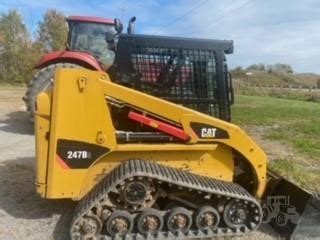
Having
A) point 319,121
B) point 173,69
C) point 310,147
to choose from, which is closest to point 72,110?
point 173,69

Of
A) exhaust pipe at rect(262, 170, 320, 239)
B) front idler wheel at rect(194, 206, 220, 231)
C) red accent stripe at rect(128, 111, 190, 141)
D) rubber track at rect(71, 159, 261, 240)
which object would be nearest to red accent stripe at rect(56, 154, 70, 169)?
rubber track at rect(71, 159, 261, 240)

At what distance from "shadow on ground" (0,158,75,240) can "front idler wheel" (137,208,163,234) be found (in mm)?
724

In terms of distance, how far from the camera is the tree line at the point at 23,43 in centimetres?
3278

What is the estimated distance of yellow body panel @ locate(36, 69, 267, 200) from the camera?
3922 millimetres

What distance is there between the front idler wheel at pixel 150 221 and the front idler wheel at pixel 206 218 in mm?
346

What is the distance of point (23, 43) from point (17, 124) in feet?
85.1

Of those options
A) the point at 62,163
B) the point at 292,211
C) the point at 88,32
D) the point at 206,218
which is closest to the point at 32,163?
the point at 62,163

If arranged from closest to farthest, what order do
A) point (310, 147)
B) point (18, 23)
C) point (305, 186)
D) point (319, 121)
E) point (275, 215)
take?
point (275, 215)
point (305, 186)
point (310, 147)
point (319, 121)
point (18, 23)

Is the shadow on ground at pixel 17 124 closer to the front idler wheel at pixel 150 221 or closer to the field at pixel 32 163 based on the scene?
the field at pixel 32 163

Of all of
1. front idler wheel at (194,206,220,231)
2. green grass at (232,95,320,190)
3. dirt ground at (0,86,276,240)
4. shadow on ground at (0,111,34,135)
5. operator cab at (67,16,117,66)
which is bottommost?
shadow on ground at (0,111,34,135)

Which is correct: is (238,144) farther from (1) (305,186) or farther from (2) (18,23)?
(2) (18,23)

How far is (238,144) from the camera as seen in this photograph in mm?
4234

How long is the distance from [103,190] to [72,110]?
773mm

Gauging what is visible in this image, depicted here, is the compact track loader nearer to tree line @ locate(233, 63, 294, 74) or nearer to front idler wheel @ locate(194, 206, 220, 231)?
front idler wheel @ locate(194, 206, 220, 231)
